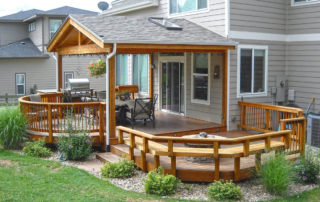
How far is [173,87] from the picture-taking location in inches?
495

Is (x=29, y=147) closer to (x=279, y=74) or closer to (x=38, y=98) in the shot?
(x=38, y=98)

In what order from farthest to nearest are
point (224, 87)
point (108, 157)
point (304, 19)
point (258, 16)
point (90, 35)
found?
point (304, 19) → point (258, 16) → point (224, 87) → point (90, 35) → point (108, 157)

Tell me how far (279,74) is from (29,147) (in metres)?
7.71

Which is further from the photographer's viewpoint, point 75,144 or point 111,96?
point 111,96

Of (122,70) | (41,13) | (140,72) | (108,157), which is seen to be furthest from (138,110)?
(41,13)

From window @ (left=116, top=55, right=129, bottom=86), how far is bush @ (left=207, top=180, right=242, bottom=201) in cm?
1025

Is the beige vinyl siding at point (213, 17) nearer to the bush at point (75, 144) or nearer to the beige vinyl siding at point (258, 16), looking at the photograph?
the beige vinyl siding at point (258, 16)

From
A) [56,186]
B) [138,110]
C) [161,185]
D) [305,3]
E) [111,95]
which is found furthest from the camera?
[305,3]

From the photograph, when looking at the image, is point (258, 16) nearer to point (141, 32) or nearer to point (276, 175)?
point (141, 32)

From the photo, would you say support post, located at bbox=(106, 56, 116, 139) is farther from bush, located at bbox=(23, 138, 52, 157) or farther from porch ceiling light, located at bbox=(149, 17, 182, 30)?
porch ceiling light, located at bbox=(149, 17, 182, 30)

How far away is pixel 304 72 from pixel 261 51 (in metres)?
1.52

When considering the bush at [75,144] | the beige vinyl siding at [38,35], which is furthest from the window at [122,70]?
the beige vinyl siding at [38,35]

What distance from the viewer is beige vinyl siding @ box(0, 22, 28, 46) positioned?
25703mm

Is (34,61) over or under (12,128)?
over
